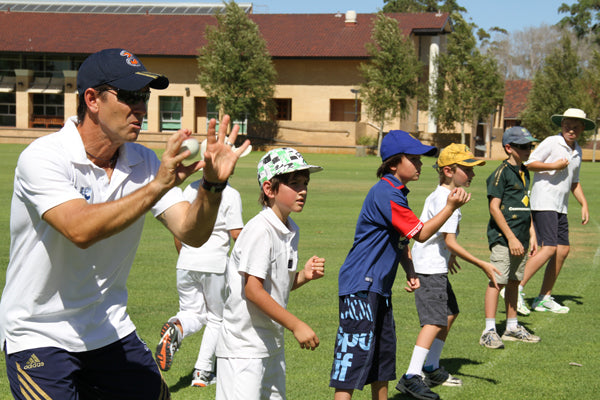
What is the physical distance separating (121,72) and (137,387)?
1520 millimetres

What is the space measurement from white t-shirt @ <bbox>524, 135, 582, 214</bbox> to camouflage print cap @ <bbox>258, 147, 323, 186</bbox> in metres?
5.34

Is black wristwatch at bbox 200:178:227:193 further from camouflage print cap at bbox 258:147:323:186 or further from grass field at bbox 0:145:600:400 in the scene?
grass field at bbox 0:145:600:400

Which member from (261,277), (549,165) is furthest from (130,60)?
(549,165)

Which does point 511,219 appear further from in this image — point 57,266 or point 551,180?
point 57,266

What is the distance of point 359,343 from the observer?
4.71 meters

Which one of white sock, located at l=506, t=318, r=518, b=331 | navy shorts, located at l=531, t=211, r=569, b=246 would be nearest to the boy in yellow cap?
white sock, located at l=506, t=318, r=518, b=331

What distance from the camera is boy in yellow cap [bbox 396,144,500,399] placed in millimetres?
5750

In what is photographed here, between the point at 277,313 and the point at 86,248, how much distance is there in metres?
1.23

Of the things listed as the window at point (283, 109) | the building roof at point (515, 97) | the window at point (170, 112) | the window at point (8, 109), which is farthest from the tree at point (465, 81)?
the window at point (8, 109)

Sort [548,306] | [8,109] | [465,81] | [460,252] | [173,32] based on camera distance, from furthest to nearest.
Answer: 1. [8,109]
2. [173,32]
3. [465,81]
4. [548,306]
5. [460,252]

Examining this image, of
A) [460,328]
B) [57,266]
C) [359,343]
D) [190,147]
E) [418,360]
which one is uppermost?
[190,147]

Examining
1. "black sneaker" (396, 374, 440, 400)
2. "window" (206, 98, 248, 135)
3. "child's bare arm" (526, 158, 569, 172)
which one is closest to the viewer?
"black sneaker" (396, 374, 440, 400)

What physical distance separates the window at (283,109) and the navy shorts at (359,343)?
5325 centimetres

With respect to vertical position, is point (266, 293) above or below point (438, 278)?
above
